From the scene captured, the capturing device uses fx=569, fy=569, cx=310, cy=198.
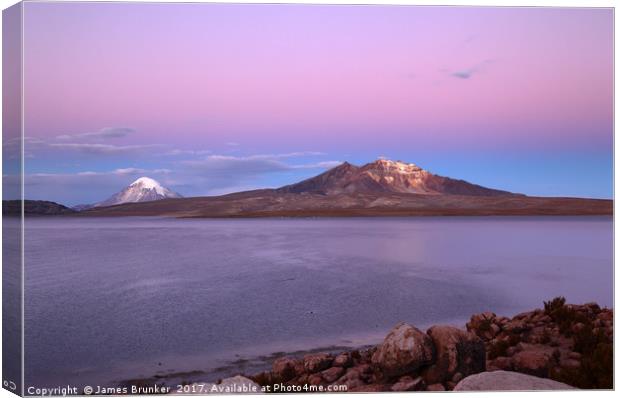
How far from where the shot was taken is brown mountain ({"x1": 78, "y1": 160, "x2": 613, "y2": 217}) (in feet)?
18.9

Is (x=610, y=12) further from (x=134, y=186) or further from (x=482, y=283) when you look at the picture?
(x=134, y=186)

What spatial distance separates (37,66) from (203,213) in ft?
7.61

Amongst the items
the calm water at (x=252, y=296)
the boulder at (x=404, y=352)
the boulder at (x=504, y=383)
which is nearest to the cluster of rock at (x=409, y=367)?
the boulder at (x=404, y=352)

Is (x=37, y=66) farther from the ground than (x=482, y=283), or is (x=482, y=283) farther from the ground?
(x=37, y=66)

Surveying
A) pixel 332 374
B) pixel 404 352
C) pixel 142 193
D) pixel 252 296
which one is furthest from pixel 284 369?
pixel 252 296

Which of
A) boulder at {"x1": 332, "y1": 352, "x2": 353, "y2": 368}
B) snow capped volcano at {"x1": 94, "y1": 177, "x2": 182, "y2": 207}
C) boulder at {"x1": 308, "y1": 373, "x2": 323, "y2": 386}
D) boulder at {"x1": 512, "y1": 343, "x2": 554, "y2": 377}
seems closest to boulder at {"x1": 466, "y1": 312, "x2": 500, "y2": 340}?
boulder at {"x1": 512, "y1": 343, "x2": 554, "y2": 377}

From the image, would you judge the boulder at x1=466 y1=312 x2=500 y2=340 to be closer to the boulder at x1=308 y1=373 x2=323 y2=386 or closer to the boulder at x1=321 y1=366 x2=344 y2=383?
the boulder at x1=321 y1=366 x2=344 y2=383

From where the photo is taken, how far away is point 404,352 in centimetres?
446

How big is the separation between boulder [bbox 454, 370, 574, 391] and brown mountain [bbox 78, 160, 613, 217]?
174 centimetres

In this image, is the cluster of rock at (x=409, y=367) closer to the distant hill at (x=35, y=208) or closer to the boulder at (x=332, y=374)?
the boulder at (x=332, y=374)

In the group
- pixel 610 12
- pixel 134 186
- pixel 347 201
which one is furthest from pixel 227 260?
pixel 610 12

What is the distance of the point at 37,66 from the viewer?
184 inches

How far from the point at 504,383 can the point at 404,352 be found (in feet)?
2.75

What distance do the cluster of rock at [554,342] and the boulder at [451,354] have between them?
0.95 feet
